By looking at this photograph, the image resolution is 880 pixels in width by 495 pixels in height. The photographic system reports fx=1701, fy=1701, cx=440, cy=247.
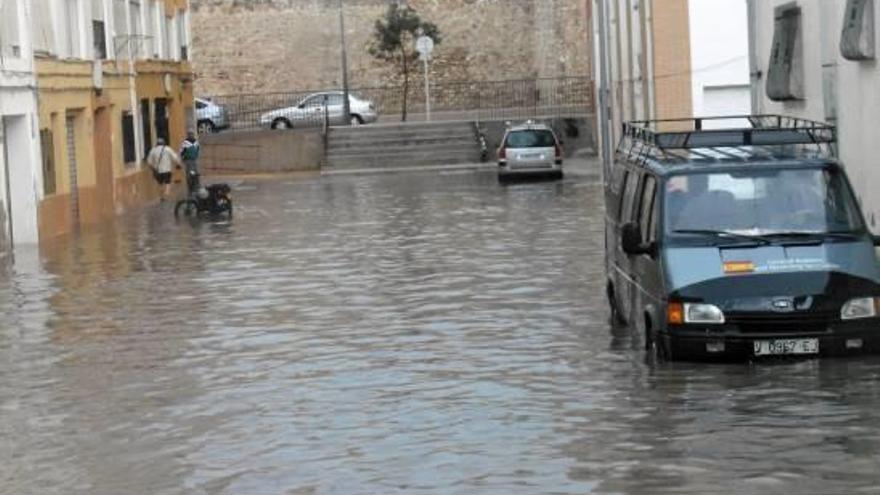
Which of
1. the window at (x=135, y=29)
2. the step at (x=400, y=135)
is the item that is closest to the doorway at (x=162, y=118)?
the window at (x=135, y=29)

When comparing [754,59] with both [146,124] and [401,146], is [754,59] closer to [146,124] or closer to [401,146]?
[146,124]

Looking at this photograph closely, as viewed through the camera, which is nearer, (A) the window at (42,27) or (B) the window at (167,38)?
(A) the window at (42,27)

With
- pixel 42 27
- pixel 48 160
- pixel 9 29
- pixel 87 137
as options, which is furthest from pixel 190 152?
pixel 9 29

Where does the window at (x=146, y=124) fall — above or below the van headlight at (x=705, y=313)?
above

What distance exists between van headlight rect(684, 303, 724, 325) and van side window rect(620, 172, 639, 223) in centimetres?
250

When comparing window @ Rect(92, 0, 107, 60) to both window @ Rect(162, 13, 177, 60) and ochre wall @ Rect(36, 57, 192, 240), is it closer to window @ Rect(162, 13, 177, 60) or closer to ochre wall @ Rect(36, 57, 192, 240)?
ochre wall @ Rect(36, 57, 192, 240)

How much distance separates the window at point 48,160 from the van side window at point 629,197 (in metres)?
20.0

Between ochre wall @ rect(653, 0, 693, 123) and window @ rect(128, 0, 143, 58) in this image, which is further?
window @ rect(128, 0, 143, 58)

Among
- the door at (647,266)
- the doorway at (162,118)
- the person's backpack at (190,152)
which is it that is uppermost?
the doorway at (162,118)

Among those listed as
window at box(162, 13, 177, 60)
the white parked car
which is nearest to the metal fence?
the white parked car

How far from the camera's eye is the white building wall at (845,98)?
2123cm

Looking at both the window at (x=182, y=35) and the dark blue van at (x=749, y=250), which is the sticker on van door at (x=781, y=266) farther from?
the window at (x=182, y=35)

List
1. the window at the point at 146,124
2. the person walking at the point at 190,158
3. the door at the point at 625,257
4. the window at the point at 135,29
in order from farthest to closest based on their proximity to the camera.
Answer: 1. the window at the point at 146,124
2. the person walking at the point at 190,158
3. the window at the point at 135,29
4. the door at the point at 625,257

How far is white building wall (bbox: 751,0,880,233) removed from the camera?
21234 millimetres
